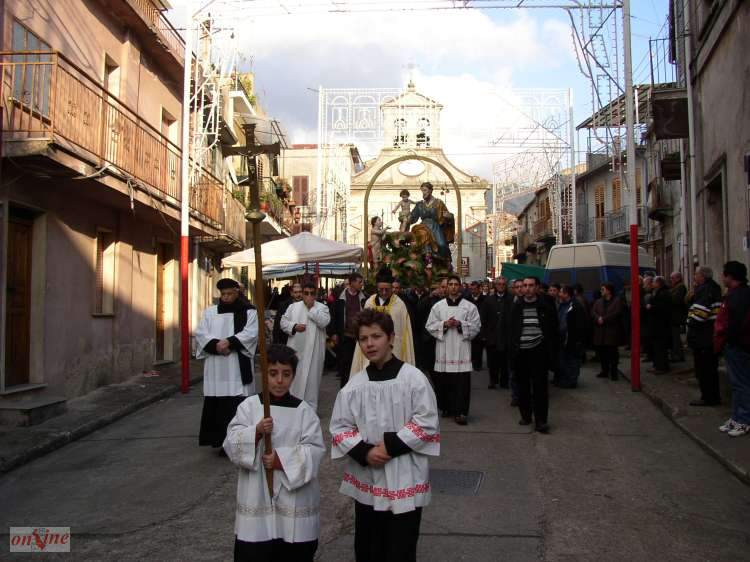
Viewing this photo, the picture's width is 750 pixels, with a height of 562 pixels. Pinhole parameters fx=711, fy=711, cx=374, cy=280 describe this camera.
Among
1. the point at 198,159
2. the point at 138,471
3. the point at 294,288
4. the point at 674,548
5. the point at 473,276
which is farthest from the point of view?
the point at 473,276

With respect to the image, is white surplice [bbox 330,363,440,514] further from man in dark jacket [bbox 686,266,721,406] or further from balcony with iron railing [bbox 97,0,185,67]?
balcony with iron railing [bbox 97,0,185,67]

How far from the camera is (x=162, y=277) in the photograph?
1700cm

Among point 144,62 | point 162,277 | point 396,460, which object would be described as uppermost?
point 144,62

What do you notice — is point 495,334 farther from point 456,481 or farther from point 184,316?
point 456,481

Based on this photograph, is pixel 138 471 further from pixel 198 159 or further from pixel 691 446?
pixel 198 159

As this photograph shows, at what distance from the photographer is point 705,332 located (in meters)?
8.83

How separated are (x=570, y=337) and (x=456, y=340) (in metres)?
3.81

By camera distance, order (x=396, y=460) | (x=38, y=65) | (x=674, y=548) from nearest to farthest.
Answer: (x=396, y=460) < (x=674, y=548) < (x=38, y=65)

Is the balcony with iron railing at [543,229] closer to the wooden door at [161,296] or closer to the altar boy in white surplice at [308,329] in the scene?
the wooden door at [161,296]

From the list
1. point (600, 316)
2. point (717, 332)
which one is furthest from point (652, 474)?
point (600, 316)

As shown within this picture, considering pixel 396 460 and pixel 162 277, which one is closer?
pixel 396 460

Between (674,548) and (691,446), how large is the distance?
330cm

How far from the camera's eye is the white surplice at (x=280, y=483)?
3.46m

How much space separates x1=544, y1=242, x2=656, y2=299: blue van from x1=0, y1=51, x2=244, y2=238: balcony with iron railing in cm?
992
